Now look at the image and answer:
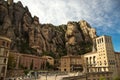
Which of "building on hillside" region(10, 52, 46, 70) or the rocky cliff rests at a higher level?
the rocky cliff

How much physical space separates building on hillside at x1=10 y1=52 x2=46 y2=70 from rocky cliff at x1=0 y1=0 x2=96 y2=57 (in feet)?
26.8

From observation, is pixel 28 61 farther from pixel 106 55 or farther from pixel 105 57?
pixel 106 55

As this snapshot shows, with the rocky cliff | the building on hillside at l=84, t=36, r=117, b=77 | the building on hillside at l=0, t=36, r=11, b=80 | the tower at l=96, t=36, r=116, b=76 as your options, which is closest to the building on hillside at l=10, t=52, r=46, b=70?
the rocky cliff

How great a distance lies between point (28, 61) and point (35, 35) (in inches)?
899

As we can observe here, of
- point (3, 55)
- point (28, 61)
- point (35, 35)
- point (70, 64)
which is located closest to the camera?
point (3, 55)

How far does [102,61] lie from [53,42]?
42776mm

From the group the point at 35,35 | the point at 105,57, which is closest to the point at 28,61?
the point at 35,35

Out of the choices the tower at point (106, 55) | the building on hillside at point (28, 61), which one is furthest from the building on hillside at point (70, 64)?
the tower at point (106, 55)

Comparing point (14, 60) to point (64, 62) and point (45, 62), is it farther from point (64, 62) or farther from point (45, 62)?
point (64, 62)

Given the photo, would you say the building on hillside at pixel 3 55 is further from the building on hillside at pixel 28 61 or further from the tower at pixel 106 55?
the tower at pixel 106 55

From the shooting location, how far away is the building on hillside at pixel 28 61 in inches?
2365

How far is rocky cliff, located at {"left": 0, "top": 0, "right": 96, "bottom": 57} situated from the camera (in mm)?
73500

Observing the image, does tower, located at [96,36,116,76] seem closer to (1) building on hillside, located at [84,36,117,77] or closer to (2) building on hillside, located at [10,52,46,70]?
(1) building on hillside, located at [84,36,117,77]

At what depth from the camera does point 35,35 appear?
3297 inches
